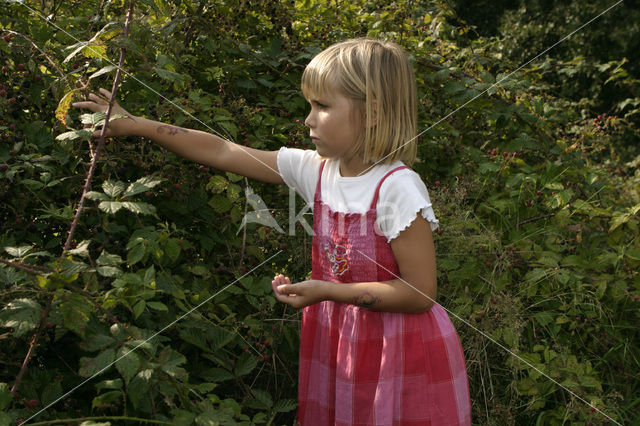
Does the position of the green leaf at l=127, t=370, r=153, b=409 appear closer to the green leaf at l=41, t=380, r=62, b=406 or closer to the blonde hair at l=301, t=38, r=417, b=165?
the green leaf at l=41, t=380, r=62, b=406

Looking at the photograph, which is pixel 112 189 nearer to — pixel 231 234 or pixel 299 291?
pixel 299 291

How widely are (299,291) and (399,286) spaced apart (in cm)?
25

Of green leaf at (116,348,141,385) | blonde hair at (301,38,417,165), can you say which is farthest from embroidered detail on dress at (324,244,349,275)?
green leaf at (116,348,141,385)

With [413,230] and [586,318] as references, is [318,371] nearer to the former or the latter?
[413,230]

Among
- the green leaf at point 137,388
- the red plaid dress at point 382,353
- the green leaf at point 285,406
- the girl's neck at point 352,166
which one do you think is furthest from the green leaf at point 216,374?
the girl's neck at point 352,166

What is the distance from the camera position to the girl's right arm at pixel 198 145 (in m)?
1.69

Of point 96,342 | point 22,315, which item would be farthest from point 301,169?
point 22,315

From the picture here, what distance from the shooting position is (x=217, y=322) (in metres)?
1.88

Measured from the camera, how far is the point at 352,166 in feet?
5.59

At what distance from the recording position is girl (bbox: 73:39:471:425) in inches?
62.9

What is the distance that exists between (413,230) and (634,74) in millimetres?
7516

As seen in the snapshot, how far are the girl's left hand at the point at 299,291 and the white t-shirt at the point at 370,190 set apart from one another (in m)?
0.22

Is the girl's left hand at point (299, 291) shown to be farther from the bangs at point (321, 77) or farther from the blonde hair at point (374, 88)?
the bangs at point (321, 77)

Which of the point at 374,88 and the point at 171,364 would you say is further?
the point at 374,88
